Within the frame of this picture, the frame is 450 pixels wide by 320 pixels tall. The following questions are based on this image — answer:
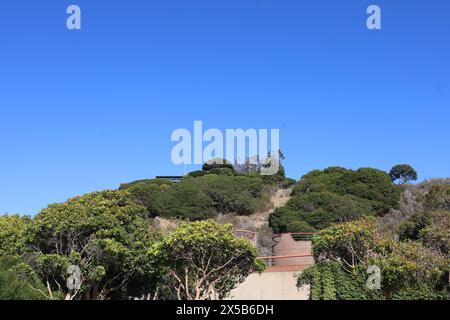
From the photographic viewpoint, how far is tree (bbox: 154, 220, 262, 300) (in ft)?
54.2

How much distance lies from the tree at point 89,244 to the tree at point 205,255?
131cm

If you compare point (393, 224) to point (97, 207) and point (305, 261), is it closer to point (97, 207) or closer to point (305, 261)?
point (305, 261)

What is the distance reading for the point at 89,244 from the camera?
18344mm

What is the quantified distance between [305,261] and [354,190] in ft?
90.0

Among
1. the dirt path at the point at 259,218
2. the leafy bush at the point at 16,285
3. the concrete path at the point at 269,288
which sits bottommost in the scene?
the concrete path at the point at 269,288

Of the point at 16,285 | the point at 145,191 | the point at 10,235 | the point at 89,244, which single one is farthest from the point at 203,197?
the point at 16,285

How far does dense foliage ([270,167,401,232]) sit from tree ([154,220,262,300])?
23184 millimetres

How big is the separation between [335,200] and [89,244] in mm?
29916

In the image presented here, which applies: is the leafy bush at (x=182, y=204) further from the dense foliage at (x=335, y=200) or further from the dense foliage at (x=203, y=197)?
the dense foliage at (x=335, y=200)

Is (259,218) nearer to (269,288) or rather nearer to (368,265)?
(269,288)

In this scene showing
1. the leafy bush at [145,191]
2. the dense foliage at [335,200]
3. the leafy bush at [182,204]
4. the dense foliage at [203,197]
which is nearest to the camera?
the dense foliage at [335,200]

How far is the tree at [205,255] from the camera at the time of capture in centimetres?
1652

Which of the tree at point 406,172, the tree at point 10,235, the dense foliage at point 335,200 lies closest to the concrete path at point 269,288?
the tree at point 10,235
